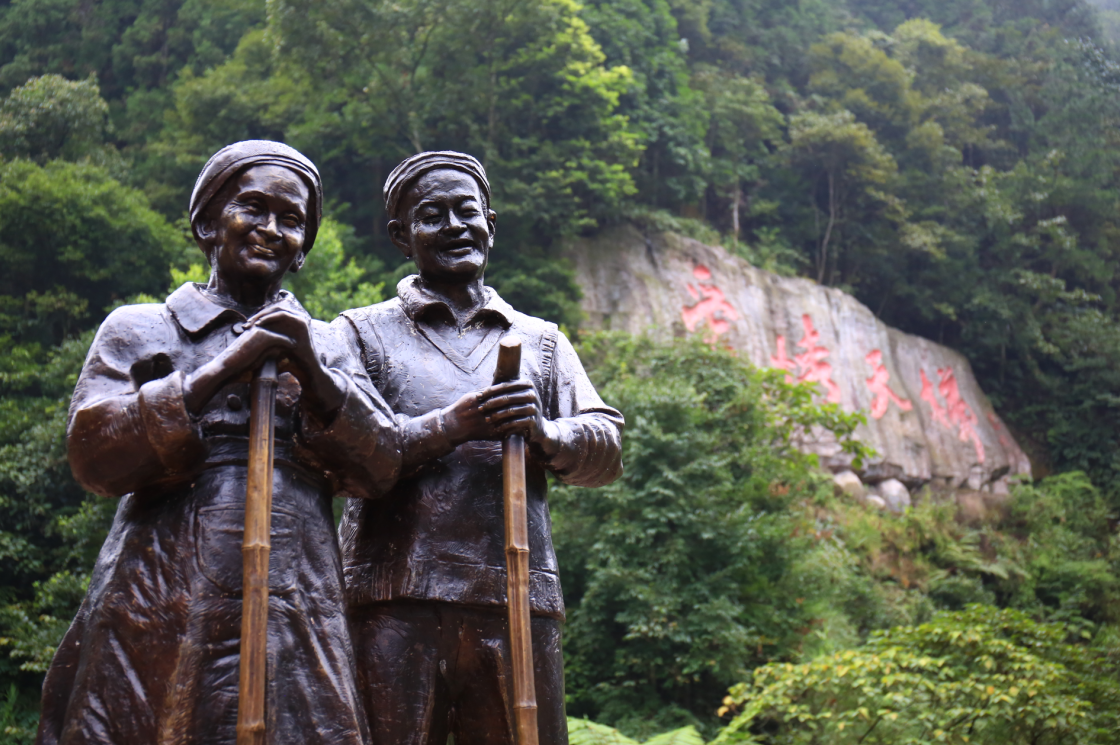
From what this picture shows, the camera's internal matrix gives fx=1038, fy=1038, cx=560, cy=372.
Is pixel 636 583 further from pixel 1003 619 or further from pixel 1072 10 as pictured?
pixel 1072 10

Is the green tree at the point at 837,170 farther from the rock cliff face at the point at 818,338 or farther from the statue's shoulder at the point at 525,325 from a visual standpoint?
the statue's shoulder at the point at 525,325

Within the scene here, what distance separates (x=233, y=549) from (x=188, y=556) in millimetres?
102

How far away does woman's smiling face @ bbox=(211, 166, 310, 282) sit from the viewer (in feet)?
8.73

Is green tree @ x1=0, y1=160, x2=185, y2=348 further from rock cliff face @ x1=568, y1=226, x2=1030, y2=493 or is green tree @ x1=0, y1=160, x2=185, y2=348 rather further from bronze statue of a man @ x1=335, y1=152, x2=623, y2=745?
bronze statue of a man @ x1=335, y1=152, x2=623, y2=745

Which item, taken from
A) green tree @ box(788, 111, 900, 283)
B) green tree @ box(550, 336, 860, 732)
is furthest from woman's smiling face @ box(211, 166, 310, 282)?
green tree @ box(788, 111, 900, 283)

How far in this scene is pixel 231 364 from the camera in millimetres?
2416

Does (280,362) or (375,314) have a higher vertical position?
(375,314)

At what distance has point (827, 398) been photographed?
18.3 meters

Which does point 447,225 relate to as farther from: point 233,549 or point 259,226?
point 233,549

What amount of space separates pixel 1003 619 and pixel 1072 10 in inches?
989

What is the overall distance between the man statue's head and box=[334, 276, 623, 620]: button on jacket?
121mm

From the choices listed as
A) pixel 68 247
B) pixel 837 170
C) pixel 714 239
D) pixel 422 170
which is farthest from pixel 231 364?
pixel 837 170

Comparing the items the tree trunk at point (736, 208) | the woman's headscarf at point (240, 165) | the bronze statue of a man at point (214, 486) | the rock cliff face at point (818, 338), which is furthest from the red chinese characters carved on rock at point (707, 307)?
the bronze statue of a man at point (214, 486)

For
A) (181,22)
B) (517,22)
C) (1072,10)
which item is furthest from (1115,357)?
(181,22)
